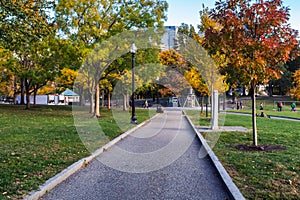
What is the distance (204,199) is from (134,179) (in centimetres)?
162

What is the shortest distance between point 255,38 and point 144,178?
5.50 m

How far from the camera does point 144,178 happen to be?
6.05 meters

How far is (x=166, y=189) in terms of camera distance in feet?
17.4

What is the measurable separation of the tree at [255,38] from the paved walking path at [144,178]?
9.59 ft

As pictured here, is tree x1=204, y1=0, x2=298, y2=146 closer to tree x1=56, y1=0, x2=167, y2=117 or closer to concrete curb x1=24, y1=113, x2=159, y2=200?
concrete curb x1=24, y1=113, x2=159, y2=200

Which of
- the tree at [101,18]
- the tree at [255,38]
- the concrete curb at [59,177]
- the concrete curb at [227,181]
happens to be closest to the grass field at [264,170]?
the concrete curb at [227,181]

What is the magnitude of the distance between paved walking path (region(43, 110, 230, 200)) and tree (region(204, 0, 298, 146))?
292 cm

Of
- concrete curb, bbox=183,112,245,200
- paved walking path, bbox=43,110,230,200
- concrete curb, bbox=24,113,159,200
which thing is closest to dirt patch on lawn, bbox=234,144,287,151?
paved walking path, bbox=43,110,230,200

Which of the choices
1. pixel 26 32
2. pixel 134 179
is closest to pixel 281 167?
pixel 134 179

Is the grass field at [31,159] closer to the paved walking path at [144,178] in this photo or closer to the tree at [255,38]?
the paved walking path at [144,178]

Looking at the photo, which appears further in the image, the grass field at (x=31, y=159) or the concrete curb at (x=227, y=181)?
the grass field at (x=31, y=159)

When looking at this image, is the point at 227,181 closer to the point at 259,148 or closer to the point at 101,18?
the point at 259,148

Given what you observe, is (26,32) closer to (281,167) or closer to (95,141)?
(95,141)

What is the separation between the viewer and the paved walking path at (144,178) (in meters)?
4.99
